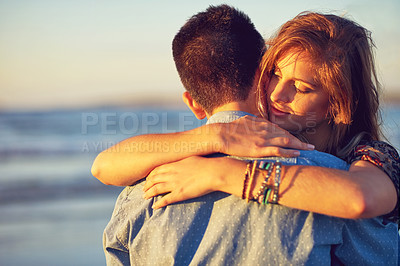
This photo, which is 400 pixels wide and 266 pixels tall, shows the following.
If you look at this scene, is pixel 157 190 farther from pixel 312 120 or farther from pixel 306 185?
pixel 312 120

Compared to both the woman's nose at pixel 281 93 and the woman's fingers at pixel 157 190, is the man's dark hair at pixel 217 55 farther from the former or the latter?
the woman's fingers at pixel 157 190

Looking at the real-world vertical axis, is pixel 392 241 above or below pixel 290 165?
below

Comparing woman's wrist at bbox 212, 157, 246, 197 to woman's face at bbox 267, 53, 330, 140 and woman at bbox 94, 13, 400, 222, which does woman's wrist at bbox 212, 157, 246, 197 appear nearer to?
woman at bbox 94, 13, 400, 222

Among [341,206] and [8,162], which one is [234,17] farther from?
[8,162]

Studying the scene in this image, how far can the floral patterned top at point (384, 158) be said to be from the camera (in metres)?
1.86

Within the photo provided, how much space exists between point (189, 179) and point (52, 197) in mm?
6249

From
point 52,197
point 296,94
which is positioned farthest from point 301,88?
point 52,197

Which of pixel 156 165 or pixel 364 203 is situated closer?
pixel 364 203

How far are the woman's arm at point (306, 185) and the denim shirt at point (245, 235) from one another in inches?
2.7

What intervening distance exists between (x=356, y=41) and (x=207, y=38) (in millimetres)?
908

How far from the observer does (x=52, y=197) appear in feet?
24.7

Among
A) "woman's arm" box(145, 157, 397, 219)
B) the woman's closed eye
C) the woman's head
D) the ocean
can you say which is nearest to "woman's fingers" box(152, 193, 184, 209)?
Answer: "woman's arm" box(145, 157, 397, 219)

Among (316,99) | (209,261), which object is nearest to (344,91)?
(316,99)

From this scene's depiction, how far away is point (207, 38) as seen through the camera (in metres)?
2.07
